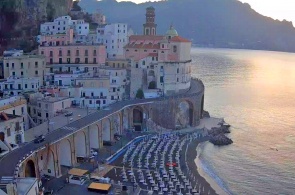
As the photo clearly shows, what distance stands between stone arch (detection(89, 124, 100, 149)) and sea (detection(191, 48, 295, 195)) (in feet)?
53.1

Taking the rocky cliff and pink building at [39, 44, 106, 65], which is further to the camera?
the rocky cliff

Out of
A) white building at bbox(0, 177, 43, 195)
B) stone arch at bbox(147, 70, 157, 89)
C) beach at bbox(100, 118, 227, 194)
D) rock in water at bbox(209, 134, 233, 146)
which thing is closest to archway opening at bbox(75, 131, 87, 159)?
beach at bbox(100, 118, 227, 194)

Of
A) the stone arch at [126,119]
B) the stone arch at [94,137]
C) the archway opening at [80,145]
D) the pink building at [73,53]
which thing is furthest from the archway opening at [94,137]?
the pink building at [73,53]

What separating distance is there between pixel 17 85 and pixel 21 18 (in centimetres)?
2612

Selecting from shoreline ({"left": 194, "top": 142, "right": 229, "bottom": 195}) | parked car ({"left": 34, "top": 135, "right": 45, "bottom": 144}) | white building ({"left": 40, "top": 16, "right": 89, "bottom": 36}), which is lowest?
shoreline ({"left": 194, "top": 142, "right": 229, "bottom": 195})

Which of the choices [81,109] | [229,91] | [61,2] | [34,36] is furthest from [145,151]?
[229,91]

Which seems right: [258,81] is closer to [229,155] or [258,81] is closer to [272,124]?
[272,124]

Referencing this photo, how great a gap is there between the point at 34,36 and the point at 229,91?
64913mm

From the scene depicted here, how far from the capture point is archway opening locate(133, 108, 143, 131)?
73.3 meters

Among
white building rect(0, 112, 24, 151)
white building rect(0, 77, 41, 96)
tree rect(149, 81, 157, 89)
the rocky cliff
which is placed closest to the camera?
white building rect(0, 112, 24, 151)

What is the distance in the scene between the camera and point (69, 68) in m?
81.4

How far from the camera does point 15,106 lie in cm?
5591

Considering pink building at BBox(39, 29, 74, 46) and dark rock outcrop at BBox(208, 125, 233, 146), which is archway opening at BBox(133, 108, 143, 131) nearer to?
dark rock outcrop at BBox(208, 125, 233, 146)

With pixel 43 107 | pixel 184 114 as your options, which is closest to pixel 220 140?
pixel 184 114
